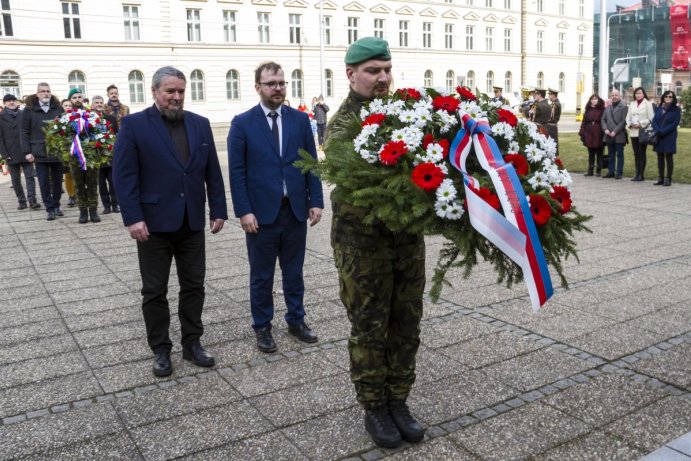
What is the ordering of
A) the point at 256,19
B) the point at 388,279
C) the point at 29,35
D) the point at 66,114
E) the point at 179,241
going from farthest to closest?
the point at 256,19 < the point at 29,35 < the point at 66,114 < the point at 179,241 < the point at 388,279

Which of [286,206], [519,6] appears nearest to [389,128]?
[286,206]

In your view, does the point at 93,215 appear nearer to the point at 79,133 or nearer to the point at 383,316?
the point at 79,133

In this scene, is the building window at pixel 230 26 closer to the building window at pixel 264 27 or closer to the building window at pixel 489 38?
the building window at pixel 264 27

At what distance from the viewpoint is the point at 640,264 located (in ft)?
24.0

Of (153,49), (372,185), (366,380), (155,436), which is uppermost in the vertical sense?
Result: (153,49)

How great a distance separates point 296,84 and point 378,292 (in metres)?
48.0

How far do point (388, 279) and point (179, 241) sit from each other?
1.82m

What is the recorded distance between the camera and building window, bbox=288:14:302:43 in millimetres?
49969

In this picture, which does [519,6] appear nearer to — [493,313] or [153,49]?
Result: [153,49]

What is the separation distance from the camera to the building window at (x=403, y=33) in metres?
55.7

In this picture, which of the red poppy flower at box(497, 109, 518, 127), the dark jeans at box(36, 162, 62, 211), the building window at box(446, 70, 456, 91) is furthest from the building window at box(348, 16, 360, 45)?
the red poppy flower at box(497, 109, 518, 127)

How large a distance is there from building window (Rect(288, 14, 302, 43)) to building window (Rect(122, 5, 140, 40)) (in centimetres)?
1086

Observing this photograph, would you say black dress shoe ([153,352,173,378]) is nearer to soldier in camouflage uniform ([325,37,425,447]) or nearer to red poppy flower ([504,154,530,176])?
soldier in camouflage uniform ([325,37,425,447])

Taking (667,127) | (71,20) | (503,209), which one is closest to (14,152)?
(503,209)
